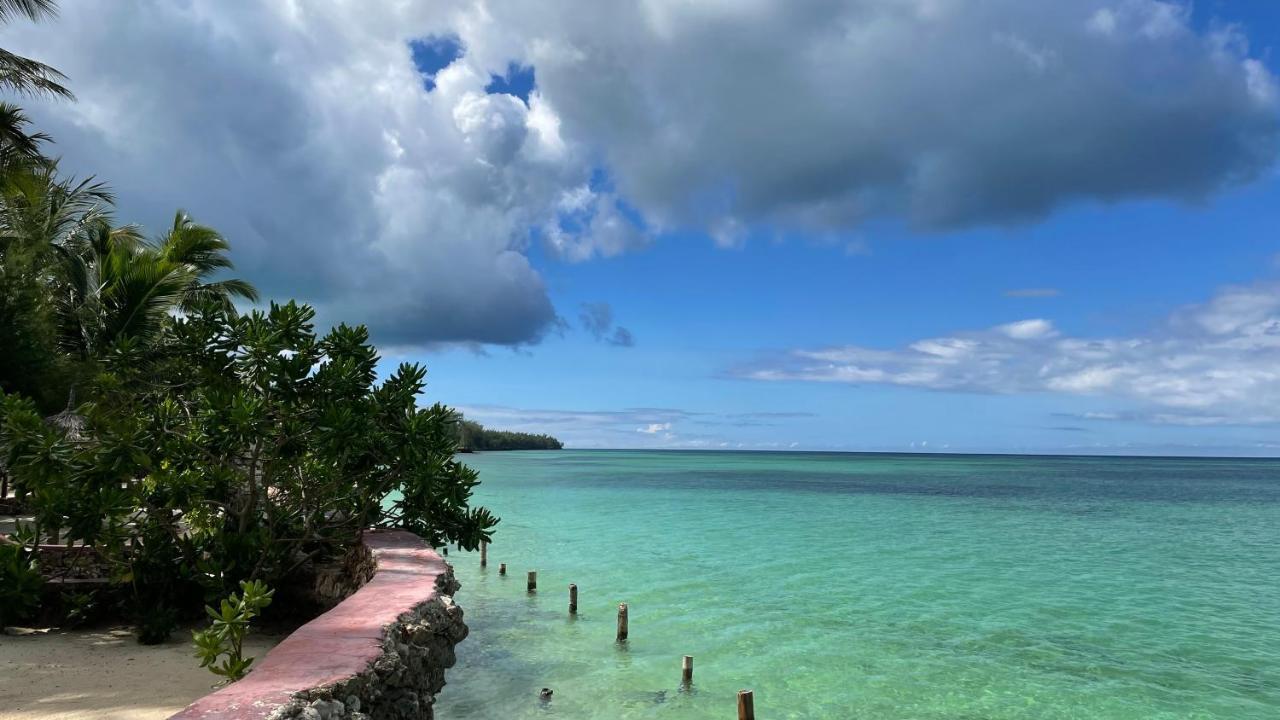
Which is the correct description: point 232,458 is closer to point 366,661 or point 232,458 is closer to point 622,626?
point 366,661

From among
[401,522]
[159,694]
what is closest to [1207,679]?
[401,522]

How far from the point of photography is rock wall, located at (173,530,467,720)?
414cm

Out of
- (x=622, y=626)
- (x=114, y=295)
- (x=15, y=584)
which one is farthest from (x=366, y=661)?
(x=114, y=295)

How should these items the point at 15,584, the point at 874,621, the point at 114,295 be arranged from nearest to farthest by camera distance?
the point at 15,584 < the point at 874,621 < the point at 114,295

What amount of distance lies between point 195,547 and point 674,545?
639 inches

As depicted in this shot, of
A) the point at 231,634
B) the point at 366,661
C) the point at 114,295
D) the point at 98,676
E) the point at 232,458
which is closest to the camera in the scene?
the point at 366,661

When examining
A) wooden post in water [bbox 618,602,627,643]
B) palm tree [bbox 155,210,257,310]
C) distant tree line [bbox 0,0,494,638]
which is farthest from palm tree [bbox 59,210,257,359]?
wooden post in water [bbox 618,602,627,643]

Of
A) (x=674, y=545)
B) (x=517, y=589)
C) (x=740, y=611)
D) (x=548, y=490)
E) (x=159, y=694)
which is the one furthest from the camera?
(x=548, y=490)

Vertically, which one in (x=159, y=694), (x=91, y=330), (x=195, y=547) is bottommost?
(x=159, y=694)

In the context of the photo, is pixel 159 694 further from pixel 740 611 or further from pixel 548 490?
pixel 548 490

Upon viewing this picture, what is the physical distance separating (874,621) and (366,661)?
37.2 ft

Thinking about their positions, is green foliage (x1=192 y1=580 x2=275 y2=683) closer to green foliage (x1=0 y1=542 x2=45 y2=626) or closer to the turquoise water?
the turquoise water

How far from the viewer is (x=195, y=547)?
9.25 m

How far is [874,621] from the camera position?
13.9 metres
